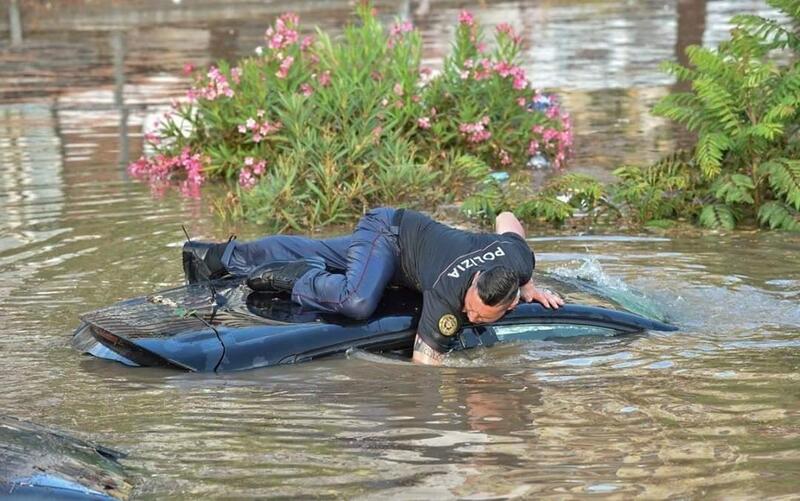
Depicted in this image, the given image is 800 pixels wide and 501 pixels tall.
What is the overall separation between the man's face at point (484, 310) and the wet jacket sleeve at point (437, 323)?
8cm

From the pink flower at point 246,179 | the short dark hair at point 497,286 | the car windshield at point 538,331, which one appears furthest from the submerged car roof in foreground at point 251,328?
the pink flower at point 246,179

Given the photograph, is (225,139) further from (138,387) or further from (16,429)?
(16,429)

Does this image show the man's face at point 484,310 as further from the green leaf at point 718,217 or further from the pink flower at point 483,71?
the pink flower at point 483,71

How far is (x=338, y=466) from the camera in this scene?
554 cm

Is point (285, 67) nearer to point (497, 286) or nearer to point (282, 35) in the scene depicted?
point (282, 35)

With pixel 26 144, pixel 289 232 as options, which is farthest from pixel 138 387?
pixel 26 144

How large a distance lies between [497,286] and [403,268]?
0.88m

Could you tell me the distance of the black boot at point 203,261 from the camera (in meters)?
7.71

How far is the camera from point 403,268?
7.29 metres

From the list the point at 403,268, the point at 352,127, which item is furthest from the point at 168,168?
the point at 403,268

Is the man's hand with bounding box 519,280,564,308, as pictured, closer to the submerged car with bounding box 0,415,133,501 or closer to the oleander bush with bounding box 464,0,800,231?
the submerged car with bounding box 0,415,133,501

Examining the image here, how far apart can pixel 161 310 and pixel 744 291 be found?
3.55 m

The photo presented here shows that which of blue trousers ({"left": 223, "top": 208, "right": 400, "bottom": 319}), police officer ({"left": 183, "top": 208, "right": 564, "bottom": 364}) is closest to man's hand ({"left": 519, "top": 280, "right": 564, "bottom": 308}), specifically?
police officer ({"left": 183, "top": 208, "right": 564, "bottom": 364})

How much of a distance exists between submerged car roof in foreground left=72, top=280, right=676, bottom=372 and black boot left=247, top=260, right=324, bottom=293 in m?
0.06
